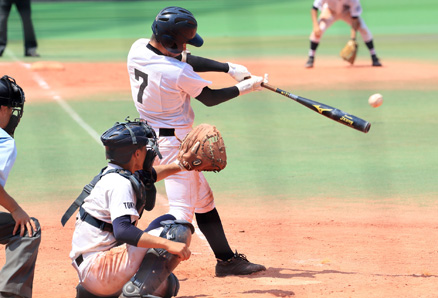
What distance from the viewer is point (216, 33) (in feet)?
81.7

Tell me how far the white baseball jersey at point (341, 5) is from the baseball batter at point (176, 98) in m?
10.8

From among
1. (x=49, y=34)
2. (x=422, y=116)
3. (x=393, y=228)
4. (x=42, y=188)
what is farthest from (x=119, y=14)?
(x=393, y=228)

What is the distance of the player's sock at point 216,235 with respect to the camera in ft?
16.9

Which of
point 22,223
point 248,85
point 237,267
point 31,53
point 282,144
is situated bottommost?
point 31,53

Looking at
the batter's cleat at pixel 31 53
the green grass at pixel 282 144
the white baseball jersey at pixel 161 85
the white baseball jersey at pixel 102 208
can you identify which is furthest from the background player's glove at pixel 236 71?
the batter's cleat at pixel 31 53

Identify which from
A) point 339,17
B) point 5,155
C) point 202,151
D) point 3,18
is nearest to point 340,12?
point 339,17

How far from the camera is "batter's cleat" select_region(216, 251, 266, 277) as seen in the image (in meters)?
5.11

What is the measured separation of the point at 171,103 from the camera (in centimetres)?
503

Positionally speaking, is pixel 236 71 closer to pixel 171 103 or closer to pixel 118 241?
pixel 171 103

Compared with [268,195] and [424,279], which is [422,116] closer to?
[268,195]

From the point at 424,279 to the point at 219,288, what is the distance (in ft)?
4.29

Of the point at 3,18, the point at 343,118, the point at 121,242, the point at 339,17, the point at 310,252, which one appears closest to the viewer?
the point at 121,242

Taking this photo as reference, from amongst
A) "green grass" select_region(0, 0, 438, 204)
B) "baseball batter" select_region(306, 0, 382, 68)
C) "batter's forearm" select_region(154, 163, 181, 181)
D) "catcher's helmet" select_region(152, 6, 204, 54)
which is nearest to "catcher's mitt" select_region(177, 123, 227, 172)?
"batter's forearm" select_region(154, 163, 181, 181)

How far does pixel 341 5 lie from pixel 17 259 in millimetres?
12507
